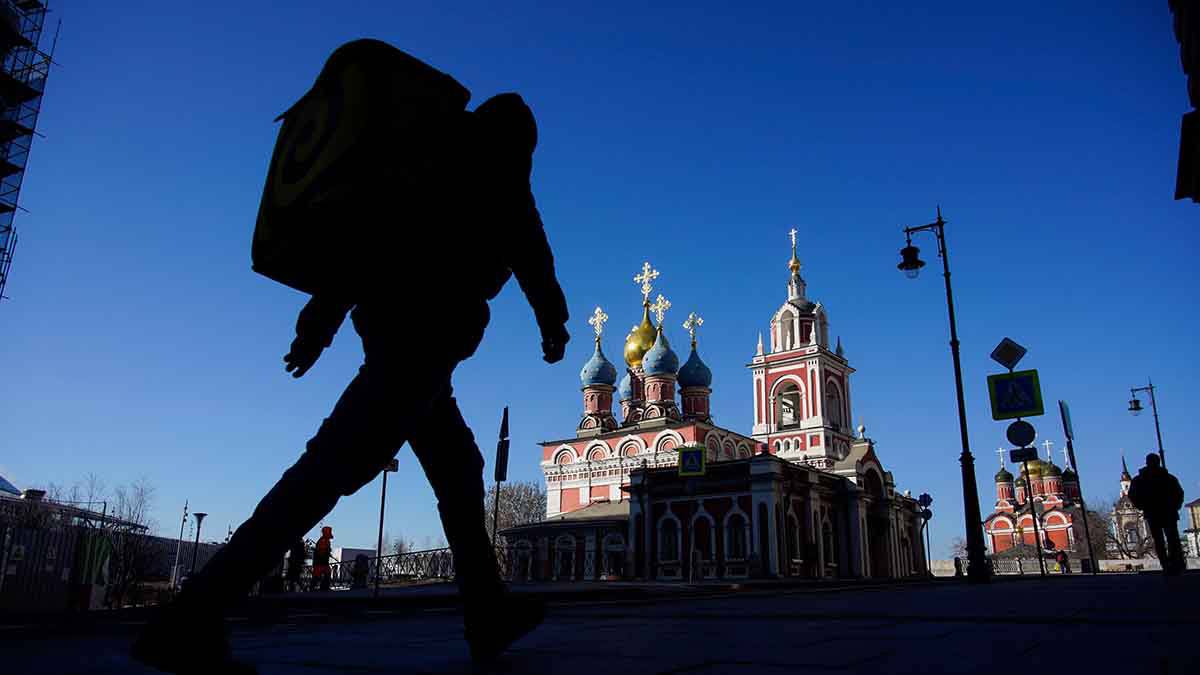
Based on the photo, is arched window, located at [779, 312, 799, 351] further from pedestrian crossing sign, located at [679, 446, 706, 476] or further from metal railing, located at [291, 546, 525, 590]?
metal railing, located at [291, 546, 525, 590]

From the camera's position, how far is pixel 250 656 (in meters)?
2.50

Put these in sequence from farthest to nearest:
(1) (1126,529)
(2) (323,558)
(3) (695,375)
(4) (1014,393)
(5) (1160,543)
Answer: (1) (1126,529) < (3) (695,375) < (2) (323,558) < (4) (1014,393) < (5) (1160,543)

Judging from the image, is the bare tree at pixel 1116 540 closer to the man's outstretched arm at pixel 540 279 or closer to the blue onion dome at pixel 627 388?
the blue onion dome at pixel 627 388

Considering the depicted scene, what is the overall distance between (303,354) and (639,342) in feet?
177

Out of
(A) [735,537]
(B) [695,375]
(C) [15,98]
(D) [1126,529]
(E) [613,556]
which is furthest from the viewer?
(D) [1126,529]

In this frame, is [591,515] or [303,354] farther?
[591,515]

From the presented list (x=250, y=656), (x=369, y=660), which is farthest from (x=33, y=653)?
(x=369, y=660)

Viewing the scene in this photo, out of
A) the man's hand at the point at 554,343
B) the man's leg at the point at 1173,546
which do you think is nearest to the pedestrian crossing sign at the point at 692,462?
the man's leg at the point at 1173,546

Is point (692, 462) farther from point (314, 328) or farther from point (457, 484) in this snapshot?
point (314, 328)

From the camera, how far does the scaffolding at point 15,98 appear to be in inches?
990

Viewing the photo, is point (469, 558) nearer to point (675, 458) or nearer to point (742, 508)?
point (742, 508)

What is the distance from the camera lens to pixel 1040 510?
71375 mm

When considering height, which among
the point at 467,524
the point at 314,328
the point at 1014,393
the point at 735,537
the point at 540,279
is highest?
the point at 1014,393

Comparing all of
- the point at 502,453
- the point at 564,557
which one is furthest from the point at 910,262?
the point at 564,557
